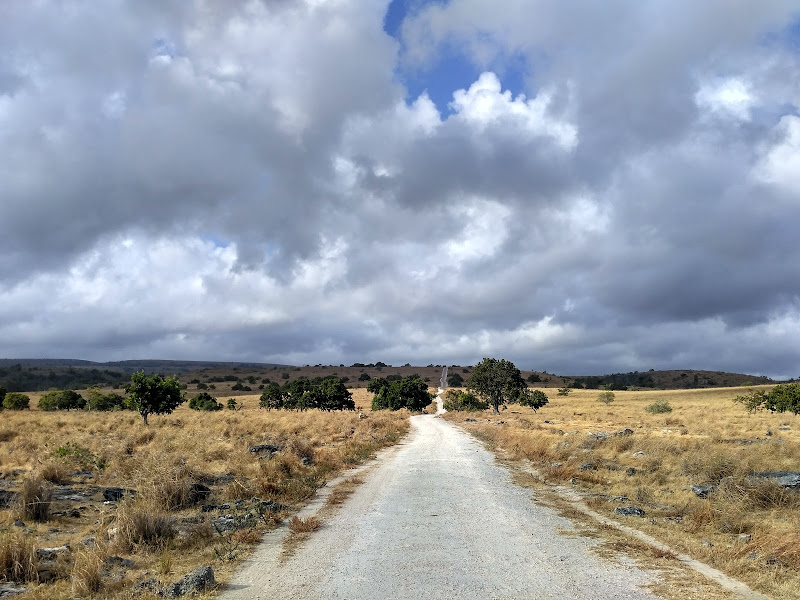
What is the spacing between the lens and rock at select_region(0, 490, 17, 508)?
12.8 meters

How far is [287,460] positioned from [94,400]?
65056 millimetres

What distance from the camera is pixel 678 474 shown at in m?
18.0

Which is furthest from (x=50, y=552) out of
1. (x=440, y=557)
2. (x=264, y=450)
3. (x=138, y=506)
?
(x=264, y=450)

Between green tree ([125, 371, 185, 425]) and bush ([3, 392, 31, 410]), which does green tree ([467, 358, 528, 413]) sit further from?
bush ([3, 392, 31, 410])

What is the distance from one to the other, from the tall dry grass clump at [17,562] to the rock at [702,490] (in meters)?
15.7

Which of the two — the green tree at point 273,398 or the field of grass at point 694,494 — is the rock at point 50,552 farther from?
the green tree at point 273,398

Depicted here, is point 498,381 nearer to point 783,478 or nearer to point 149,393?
point 149,393

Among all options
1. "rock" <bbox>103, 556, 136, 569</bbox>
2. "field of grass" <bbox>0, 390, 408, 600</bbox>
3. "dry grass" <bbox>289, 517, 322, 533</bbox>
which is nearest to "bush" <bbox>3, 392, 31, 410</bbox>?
"field of grass" <bbox>0, 390, 408, 600</bbox>

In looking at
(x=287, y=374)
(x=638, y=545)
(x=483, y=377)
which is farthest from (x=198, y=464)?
(x=287, y=374)

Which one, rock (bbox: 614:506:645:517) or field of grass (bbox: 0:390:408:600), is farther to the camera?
rock (bbox: 614:506:645:517)

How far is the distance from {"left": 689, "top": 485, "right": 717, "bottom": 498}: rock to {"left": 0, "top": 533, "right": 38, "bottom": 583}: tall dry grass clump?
15654 millimetres

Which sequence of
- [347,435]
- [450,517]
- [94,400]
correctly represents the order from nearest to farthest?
[450,517] → [347,435] → [94,400]

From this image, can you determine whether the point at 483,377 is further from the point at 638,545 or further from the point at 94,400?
the point at 638,545

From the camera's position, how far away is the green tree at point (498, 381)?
7456cm
